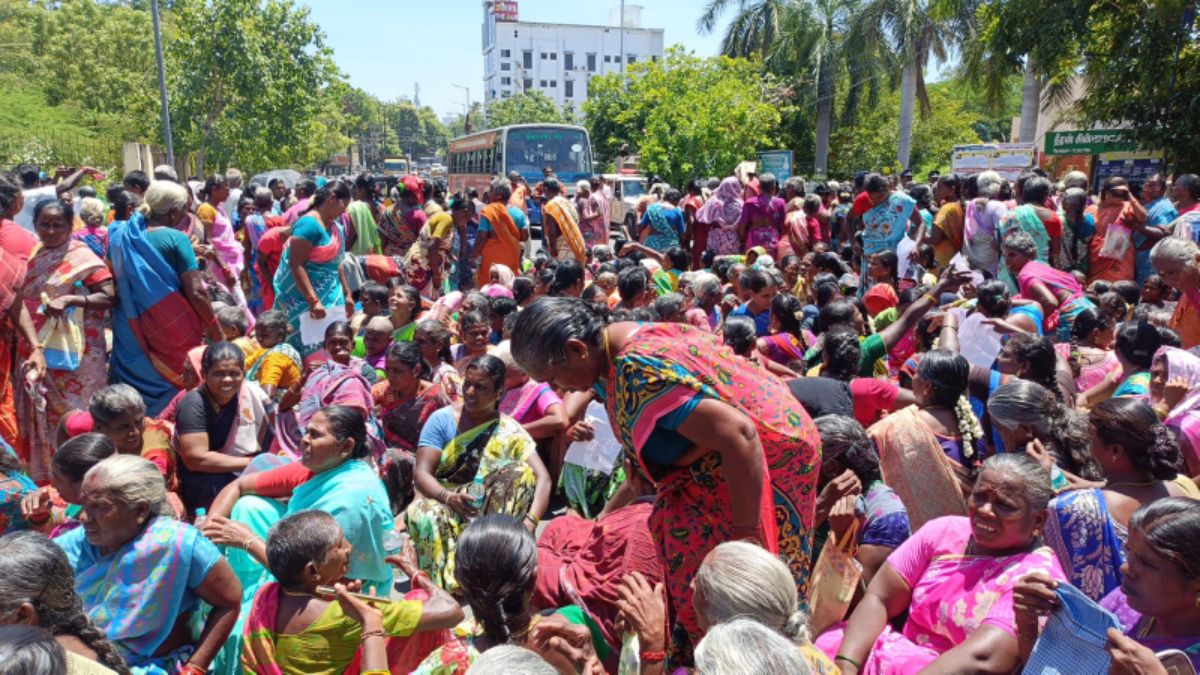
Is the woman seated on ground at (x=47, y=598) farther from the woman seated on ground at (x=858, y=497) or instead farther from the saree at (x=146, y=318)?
the saree at (x=146, y=318)

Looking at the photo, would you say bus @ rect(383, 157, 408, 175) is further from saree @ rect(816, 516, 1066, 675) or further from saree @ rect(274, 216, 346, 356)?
saree @ rect(816, 516, 1066, 675)

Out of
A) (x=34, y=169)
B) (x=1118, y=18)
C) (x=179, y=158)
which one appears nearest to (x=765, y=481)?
(x=34, y=169)

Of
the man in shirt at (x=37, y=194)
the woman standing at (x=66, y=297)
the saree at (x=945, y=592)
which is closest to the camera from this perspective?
the saree at (x=945, y=592)

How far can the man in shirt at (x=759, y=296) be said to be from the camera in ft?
18.7

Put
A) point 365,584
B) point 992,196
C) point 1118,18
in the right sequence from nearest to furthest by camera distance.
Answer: point 365,584
point 992,196
point 1118,18

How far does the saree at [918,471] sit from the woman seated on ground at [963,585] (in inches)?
27.2

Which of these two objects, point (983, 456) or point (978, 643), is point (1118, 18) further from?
point (978, 643)

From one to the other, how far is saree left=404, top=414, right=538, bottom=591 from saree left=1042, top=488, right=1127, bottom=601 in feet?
6.44

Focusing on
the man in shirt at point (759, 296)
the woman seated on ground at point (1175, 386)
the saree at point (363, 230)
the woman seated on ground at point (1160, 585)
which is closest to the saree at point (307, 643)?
the woman seated on ground at point (1160, 585)

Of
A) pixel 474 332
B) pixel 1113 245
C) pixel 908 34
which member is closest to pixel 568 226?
pixel 474 332

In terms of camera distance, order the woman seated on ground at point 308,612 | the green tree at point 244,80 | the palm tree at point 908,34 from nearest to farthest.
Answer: the woman seated on ground at point 308,612
the green tree at point 244,80
the palm tree at point 908,34

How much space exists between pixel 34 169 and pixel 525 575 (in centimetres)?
952

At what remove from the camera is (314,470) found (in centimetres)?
340

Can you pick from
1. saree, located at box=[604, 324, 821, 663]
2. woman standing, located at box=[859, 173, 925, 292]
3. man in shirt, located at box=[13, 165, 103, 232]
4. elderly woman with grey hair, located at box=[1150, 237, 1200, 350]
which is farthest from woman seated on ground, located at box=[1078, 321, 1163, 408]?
man in shirt, located at box=[13, 165, 103, 232]
